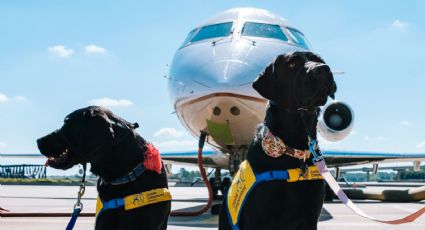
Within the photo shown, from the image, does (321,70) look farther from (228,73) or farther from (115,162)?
(228,73)

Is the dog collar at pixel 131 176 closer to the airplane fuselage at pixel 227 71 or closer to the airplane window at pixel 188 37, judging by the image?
the airplane fuselage at pixel 227 71

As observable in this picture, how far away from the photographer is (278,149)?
320 centimetres

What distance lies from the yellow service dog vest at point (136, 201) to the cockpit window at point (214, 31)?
5.93 meters

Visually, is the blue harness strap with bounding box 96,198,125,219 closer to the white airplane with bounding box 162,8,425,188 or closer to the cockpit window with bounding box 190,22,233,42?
the white airplane with bounding box 162,8,425,188

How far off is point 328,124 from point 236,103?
402cm

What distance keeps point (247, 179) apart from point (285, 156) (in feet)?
0.98

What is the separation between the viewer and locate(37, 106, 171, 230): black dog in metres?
3.58

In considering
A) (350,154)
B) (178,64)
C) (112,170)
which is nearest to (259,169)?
(112,170)

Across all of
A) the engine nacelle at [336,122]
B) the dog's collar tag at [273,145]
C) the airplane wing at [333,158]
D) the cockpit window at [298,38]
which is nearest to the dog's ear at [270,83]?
the dog's collar tag at [273,145]

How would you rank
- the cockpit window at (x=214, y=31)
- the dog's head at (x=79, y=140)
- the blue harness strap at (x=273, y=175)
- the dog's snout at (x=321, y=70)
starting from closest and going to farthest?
the dog's snout at (x=321, y=70), the blue harness strap at (x=273, y=175), the dog's head at (x=79, y=140), the cockpit window at (x=214, y=31)

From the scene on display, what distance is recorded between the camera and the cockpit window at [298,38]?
1028 centimetres

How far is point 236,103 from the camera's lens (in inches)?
311

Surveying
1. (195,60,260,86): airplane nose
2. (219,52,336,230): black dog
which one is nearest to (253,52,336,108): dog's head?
(219,52,336,230): black dog

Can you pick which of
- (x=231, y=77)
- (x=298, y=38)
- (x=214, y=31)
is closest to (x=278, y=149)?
(x=231, y=77)
